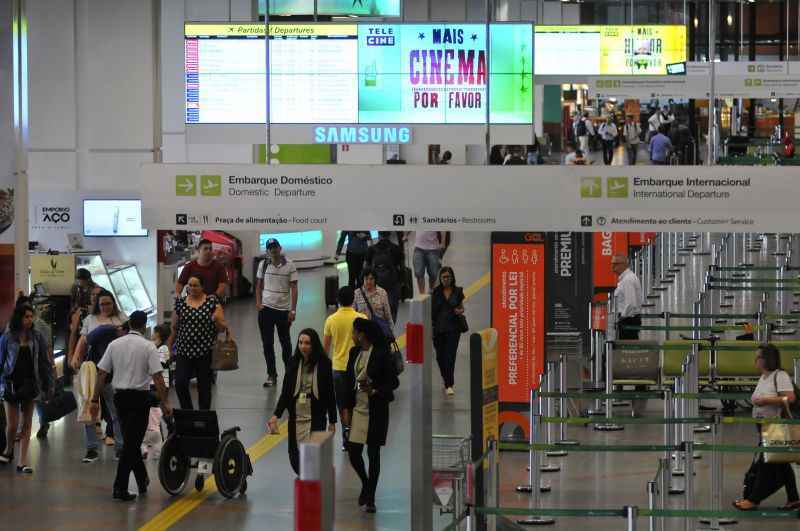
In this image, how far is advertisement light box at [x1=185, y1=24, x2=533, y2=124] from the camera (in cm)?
1491

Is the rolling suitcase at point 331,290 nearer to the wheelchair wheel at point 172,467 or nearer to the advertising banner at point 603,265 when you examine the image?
the advertising banner at point 603,265

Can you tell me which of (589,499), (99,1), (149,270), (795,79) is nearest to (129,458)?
(589,499)

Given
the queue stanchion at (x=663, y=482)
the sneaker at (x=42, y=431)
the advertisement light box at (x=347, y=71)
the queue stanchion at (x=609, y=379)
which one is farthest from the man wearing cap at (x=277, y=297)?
the queue stanchion at (x=663, y=482)

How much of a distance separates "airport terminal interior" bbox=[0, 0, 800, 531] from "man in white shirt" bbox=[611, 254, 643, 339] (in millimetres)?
46

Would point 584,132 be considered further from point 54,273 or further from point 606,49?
point 54,273

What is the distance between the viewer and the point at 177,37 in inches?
855

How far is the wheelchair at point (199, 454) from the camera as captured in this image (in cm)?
1129

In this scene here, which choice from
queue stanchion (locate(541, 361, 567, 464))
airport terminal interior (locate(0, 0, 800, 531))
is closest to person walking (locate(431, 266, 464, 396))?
airport terminal interior (locate(0, 0, 800, 531))

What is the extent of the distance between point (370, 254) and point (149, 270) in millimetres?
2816

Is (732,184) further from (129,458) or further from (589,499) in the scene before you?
(129,458)

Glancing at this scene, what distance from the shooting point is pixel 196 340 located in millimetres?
13070

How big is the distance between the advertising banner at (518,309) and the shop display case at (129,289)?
560 cm

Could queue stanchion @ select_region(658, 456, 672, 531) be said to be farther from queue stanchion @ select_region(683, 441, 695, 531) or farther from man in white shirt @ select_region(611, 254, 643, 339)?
man in white shirt @ select_region(611, 254, 643, 339)

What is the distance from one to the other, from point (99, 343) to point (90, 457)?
1.02 meters
